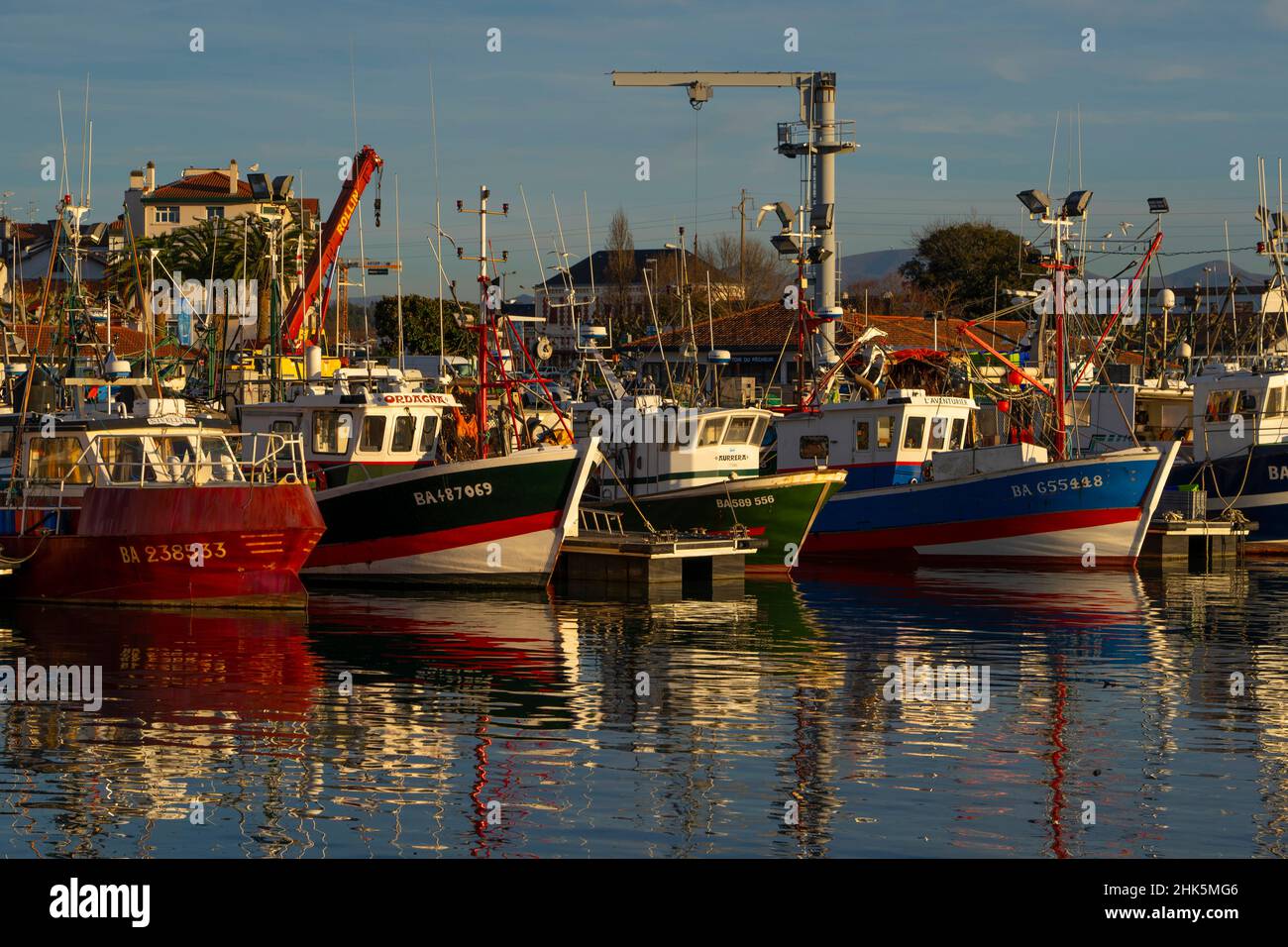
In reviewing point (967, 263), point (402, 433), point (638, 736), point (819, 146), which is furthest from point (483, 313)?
point (967, 263)

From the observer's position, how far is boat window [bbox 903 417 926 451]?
4059cm

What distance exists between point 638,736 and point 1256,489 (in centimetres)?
2889

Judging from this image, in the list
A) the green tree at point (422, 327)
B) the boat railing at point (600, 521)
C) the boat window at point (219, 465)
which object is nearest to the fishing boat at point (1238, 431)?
the boat railing at point (600, 521)

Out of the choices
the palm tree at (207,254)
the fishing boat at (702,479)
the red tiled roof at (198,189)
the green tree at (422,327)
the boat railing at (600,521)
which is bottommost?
the boat railing at (600,521)

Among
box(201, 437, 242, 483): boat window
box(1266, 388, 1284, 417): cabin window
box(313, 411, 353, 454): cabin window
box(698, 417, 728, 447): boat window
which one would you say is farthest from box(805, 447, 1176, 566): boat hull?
box(201, 437, 242, 483): boat window

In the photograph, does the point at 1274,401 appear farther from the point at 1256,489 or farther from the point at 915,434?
the point at 915,434

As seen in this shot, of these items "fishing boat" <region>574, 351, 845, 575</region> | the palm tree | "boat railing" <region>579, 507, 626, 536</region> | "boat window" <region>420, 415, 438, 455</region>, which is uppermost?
the palm tree

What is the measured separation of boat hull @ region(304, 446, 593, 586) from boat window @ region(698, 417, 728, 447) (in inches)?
229

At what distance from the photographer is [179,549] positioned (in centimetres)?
2792

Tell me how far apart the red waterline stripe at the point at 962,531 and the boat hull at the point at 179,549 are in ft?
51.9

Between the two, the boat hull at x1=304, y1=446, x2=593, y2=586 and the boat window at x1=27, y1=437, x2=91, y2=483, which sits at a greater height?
the boat window at x1=27, y1=437, x2=91, y2=483

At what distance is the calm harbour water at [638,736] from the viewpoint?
14.7m

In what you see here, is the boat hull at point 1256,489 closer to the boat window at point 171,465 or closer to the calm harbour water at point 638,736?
the calm harbour water at point 638,736

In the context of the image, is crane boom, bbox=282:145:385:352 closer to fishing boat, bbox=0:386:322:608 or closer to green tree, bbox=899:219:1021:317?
fishing boat, bbox=0:386:322:608
